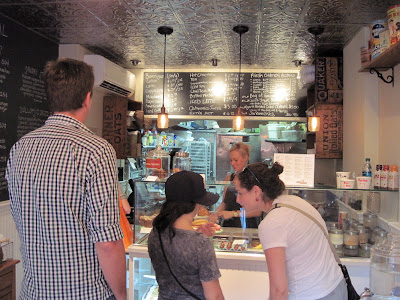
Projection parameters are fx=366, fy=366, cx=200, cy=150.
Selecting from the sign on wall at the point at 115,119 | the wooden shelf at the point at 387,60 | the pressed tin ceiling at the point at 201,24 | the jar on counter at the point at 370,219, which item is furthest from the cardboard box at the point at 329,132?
the sign on wall at the point at 115,119

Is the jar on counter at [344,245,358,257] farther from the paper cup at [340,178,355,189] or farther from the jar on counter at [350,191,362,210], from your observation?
the paper cup at [340,178,355,189]

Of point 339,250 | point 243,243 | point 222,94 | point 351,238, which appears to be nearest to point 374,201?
point 351,238

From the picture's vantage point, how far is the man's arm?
4.73 ft

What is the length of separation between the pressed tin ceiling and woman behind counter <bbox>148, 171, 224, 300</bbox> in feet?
7.31

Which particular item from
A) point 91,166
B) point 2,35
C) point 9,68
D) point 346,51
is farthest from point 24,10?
point 346,51

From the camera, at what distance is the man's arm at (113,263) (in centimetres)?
144

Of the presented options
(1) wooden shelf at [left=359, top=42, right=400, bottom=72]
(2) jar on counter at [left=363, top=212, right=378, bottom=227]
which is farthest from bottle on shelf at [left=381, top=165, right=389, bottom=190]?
(1) wooden shelf at [left=359, top=42, right=400, bottom=72]

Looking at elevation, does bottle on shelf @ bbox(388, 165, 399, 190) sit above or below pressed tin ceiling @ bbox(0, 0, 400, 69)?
below

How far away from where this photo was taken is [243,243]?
119 inches

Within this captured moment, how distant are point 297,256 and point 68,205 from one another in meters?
1.14

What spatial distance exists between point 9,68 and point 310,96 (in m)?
4.20

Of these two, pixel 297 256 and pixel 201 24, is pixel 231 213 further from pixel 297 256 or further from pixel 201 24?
pixel 201 24

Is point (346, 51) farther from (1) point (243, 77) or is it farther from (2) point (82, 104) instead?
(2) point (82, 104)

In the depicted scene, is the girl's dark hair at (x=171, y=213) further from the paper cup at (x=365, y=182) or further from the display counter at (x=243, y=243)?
the paper cup at (x=365, y=182)
